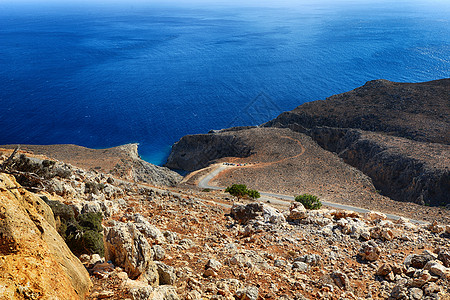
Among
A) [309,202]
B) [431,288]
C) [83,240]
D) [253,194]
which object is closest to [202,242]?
[83,240]

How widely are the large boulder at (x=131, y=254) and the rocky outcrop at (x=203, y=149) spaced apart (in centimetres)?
5418

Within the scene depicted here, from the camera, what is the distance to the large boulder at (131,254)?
10.5 meters

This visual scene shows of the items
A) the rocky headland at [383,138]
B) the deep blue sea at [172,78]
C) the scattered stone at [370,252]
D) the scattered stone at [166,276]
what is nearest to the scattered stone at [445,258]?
the scattered stone at [370,252]

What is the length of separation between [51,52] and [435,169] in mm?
174920

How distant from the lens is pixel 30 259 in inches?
276

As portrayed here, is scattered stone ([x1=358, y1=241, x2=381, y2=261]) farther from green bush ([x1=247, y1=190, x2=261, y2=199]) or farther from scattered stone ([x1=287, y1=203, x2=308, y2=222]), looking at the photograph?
green bush ([x1=247, y1=190, x2=261, y2=199])

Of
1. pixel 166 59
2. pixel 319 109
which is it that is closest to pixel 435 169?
pixel 319 109

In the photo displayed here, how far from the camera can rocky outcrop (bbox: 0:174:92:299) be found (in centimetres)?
636

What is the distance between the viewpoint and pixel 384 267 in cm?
1481

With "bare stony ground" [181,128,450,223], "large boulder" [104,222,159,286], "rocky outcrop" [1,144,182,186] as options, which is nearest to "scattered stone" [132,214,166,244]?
"large boulder" [104,222,159,286]

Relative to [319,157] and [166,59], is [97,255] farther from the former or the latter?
[166,59]

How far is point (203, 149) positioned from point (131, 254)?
62.3m

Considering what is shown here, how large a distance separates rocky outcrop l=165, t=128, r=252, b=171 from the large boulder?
178 feet

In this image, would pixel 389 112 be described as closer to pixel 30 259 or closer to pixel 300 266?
pixel 300 266
